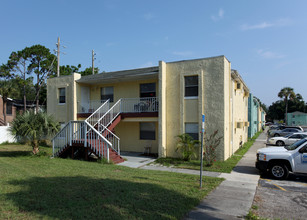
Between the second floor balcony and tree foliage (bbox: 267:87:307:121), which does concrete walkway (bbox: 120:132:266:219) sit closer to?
the second floor balcony

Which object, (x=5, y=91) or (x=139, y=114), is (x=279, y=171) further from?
(x=5, y=91)

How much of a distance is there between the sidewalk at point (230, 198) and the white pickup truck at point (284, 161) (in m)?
0.68

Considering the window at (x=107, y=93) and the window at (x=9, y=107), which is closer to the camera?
the window at (x=107, y=93)

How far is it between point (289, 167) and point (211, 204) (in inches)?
189

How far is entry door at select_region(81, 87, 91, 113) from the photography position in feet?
56.5

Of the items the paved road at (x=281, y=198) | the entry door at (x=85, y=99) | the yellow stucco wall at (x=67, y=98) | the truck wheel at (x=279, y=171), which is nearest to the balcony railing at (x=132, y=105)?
the entry door at (x=85, y=99)

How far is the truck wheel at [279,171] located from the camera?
28.5 ft

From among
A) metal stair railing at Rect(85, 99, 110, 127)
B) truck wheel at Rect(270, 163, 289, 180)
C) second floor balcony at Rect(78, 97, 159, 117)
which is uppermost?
second floor balcony at Rect(78, 97, 159, 117)

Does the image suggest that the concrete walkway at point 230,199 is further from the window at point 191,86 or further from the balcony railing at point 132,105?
the balcony railing at point 132,105

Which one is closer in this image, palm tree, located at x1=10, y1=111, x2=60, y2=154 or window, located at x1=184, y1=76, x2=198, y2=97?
palm tree, located at x1=10, y1=111, x2=60, y2=154

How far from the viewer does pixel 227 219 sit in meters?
4.96

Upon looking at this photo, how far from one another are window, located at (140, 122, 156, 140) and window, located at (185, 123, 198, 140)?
9.18ft

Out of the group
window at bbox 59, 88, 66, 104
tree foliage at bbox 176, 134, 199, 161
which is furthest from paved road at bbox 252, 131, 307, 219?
Result: window at bbox 59, 88, 66, 104

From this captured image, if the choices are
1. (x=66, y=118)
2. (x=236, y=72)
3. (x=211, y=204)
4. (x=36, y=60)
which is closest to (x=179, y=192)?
(x=211, y=204)
